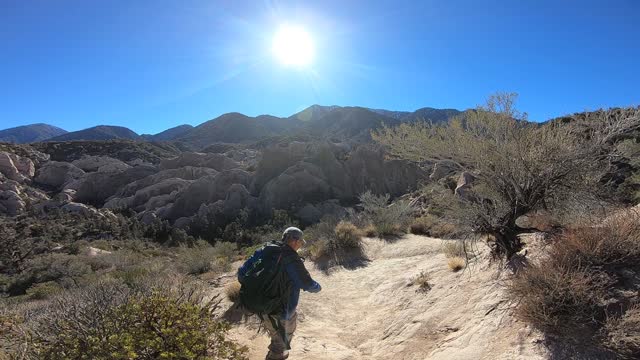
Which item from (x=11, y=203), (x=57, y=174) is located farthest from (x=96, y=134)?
(x=11, y=203)

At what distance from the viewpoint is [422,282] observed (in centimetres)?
767

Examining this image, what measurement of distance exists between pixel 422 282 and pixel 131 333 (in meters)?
5.33

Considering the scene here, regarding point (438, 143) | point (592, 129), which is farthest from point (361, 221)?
point (592, 129)

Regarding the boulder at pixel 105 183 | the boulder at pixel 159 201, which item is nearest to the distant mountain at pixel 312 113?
the boulder at pixel 105 183

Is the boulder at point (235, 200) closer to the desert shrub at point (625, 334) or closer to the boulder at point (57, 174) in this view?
the boulder at point (57, 174)

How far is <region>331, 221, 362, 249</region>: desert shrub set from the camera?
522 inches

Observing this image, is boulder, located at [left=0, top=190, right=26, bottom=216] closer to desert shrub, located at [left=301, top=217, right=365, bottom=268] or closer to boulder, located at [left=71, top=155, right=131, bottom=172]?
boulder, located at [left=71, top=155, right=131, bottom=172]

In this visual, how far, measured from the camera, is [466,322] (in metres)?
5.31

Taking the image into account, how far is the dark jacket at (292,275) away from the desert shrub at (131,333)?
0.69 metres

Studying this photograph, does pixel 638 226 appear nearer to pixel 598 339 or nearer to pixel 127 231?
pixel 598 339

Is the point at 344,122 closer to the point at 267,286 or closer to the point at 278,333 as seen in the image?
the point at 278,333

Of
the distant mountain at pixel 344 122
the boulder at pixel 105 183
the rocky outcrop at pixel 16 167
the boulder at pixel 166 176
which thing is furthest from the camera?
the distant mountain at pixel 344 122

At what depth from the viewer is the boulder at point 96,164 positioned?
3000 inches

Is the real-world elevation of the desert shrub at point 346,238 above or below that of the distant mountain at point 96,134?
below
